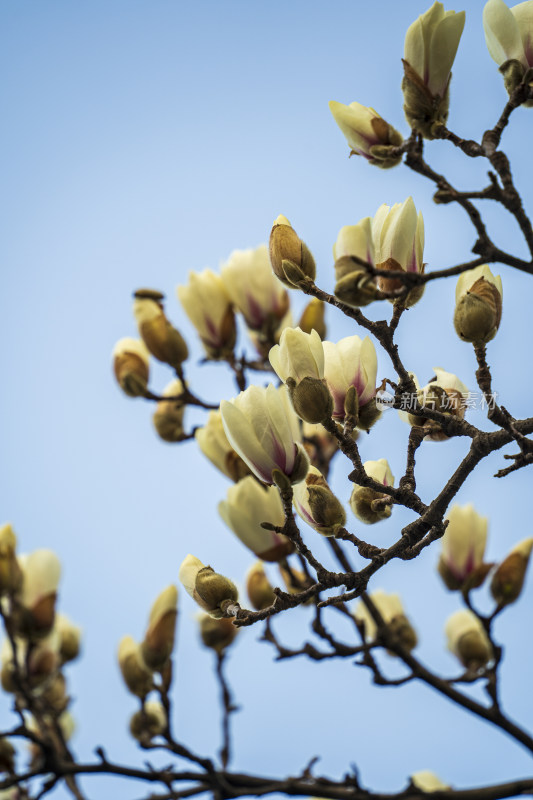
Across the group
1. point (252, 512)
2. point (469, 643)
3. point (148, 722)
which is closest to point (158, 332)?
point (252, 512)

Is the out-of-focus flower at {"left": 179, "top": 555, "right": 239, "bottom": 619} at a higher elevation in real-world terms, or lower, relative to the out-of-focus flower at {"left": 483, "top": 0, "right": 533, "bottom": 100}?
lower

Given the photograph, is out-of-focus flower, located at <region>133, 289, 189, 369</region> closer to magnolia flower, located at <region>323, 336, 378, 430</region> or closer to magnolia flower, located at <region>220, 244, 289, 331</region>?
magnolia flower, located at <region>220, 244, 289, 331</region>

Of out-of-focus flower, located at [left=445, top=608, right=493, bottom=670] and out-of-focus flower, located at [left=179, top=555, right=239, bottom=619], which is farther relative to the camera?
out-of-focus flower, located at [left=445, top=608, right=493, bottom=670]

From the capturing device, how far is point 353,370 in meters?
0.77

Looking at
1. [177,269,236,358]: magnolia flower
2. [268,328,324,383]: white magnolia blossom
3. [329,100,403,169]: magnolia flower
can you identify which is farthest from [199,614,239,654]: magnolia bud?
[329,100,403,169]: magnolia flower

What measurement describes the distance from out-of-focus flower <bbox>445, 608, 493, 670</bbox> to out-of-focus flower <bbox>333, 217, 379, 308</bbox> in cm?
94

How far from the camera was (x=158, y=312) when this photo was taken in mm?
1265

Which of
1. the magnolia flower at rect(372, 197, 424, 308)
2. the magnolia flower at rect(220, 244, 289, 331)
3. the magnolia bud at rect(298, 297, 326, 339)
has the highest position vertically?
the magnolia flower at rect(220, 244, 289, 331)

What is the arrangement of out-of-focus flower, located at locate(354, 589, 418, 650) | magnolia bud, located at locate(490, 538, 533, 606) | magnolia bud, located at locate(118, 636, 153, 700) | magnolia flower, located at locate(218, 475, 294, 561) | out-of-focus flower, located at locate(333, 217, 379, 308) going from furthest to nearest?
out-of-focus flower, located at locate(354, 589, 418, 650) < magnolia bud, located at locate(118, 636, 153, 700) < magnolia bud, located at locate(490, 538, 533, 606) < magnolia flower, located at locate(218, 475, 294, 561) < out-of-focus flower, located at locate(333, 217, 379, 308)

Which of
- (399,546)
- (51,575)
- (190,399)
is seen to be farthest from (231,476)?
(51,575)

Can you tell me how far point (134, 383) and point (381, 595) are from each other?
24.7 inches

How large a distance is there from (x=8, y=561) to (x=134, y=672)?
0.28 meters

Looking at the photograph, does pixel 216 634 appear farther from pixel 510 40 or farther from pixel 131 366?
pixel 510 40

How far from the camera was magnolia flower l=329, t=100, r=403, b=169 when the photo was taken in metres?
0.69
